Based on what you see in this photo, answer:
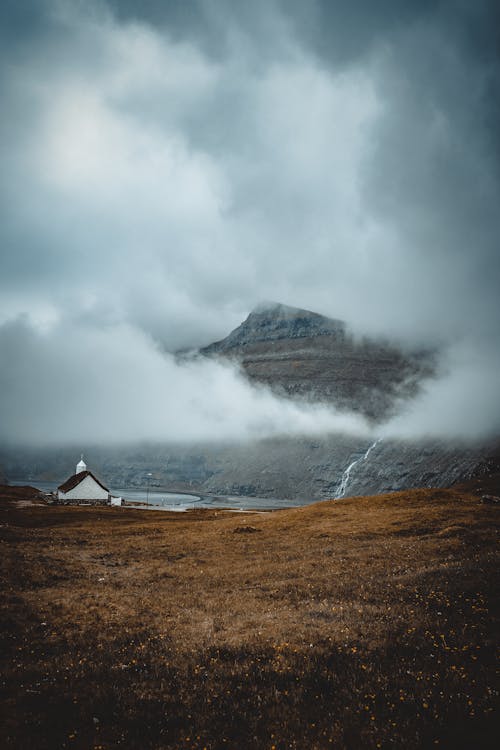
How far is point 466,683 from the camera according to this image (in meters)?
10.2

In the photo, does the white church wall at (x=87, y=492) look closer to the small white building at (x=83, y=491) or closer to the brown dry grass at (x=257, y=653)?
the small white building at (x=83, y=491)

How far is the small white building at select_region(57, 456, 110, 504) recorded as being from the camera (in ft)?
297

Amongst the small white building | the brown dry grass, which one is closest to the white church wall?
the small white building

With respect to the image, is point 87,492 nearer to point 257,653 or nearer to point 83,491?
A: point 83,491

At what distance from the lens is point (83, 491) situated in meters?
91.9

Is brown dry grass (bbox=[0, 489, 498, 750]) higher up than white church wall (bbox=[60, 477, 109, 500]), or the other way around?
brown dry grass (bbox=[0, 489, 498, 750])

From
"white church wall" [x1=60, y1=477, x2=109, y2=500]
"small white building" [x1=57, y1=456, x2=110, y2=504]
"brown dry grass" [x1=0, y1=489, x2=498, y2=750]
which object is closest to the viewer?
"brown dry grass" [x1=0, y1=489, x2=498, y2=750]

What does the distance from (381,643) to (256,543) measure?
1000 inches

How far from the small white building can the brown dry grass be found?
2831 inches

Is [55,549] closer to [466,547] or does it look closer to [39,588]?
[39,588]

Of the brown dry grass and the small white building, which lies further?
the small white building

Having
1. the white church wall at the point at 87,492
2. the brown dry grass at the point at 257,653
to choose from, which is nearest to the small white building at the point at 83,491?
the white church wall at the point at 87,492

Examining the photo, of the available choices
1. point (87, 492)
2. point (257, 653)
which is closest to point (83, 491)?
point (87, 492)

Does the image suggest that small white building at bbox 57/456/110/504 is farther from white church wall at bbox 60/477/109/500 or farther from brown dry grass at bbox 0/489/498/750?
brown dry grass at bbox 0/489/498/750
